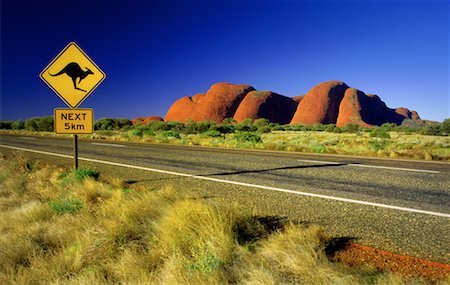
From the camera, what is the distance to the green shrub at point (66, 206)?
4.25m

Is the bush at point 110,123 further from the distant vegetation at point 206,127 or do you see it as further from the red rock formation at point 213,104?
the red rock formation at point 213,104

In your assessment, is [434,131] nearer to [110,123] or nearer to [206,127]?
[206,127]

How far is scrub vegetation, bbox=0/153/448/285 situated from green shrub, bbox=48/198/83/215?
0.02 meters

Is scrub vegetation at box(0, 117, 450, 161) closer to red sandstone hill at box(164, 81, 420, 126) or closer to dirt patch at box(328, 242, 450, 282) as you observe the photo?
dirt patch at box(328, 242, 450, 282)

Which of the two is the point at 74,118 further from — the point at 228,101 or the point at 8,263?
the point at 228,101

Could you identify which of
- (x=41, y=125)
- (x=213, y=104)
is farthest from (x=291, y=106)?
(x=41, y=125)

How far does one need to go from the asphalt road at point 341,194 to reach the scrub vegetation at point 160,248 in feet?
2.22

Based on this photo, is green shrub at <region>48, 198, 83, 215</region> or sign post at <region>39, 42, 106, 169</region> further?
sign post at <region>39, 42, 106, 169</region>

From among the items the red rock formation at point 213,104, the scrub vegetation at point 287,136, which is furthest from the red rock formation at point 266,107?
the scrub vegetation at point 287,136

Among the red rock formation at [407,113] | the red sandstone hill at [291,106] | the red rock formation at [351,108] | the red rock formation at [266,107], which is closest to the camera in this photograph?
the red rock formation at [351,108]

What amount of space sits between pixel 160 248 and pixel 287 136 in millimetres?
29841

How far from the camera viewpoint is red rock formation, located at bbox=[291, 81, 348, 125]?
95.3m

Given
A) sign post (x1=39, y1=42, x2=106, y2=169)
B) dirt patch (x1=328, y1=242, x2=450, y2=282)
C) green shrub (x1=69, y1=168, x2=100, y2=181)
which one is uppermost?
sign post (x1=39, y1=42, x2=106, y2=169)

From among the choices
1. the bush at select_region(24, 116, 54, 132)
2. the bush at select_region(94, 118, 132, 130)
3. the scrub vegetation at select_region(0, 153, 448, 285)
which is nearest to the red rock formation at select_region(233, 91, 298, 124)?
the bush at select_region(94, 118, 132, 130)
